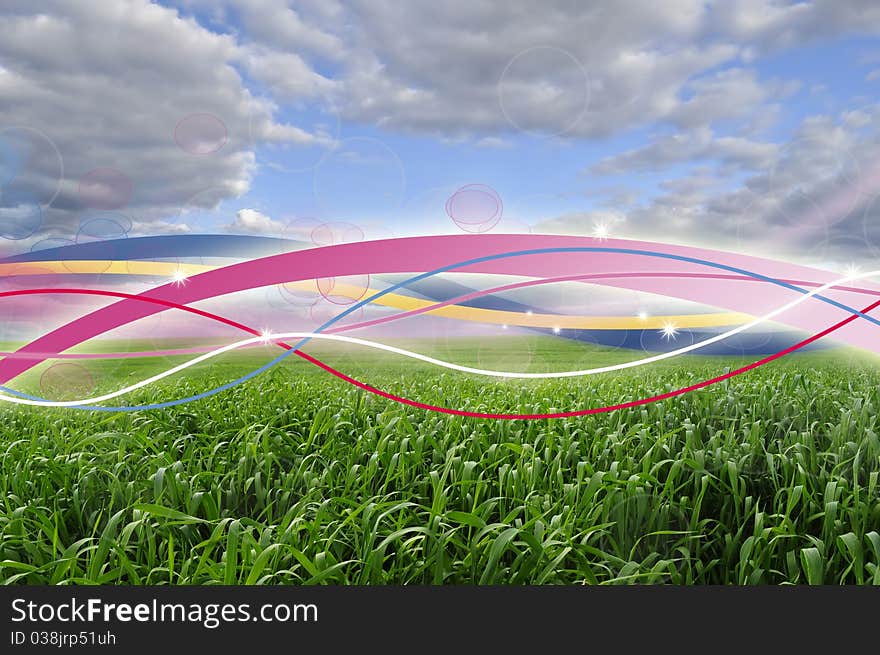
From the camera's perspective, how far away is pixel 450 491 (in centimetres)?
282

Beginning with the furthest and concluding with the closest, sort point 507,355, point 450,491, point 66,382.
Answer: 1. point 507,355
2. point 66,382
3. point 450,491

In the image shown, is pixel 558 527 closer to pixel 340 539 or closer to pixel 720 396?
pixel 340 539

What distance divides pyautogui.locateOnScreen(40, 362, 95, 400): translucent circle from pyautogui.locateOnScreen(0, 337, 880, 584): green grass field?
10 centimetres

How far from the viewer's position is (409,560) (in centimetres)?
233

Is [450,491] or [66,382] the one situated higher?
[66,382]

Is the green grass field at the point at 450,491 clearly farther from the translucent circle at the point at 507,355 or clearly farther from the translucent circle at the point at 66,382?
the translucent circle at the point at 507,355

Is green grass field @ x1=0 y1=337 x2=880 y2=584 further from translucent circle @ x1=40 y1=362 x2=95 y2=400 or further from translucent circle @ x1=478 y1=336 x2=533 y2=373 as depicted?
translucent circle @ x1=478 y1=336 x2=533 y2=373

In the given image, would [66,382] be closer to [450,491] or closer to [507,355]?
[450,491]

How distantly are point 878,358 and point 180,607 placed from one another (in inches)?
207

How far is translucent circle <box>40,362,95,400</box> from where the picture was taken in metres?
3.78

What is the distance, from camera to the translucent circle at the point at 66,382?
12.4 ft

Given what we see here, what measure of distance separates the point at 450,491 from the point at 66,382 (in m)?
3.09

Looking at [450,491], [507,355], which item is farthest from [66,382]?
[507,355]

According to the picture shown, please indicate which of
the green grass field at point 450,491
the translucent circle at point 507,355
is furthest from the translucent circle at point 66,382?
the translucent circle at point 507,355
